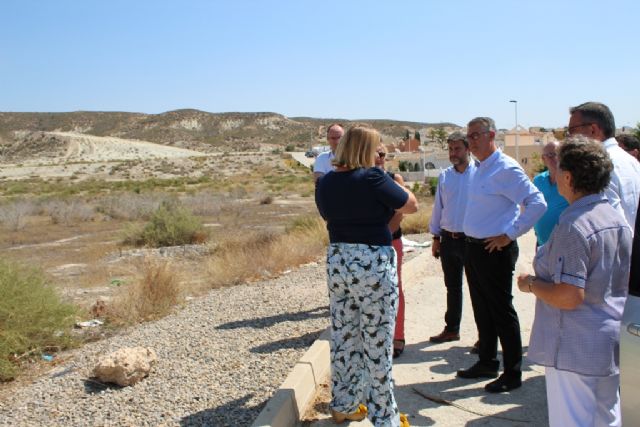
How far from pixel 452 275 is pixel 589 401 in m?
3.04

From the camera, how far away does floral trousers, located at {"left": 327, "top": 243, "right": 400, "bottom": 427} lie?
371 centimetres

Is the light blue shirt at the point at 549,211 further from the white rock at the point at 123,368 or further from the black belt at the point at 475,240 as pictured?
the white rock at the point at 123,368

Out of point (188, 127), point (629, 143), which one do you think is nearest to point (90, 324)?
point (629, 143)

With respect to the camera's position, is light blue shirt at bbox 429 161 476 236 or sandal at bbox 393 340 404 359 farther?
light blue shirt at bbox 429 161 476 236

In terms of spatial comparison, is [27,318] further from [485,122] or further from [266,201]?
→ [266,201]

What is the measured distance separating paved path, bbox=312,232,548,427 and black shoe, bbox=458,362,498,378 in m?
0.05

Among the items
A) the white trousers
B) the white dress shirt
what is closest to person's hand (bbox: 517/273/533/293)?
the white trousers

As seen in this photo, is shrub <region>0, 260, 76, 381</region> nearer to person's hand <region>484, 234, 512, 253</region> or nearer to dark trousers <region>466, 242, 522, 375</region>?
dark trousers <region>466, 242, 522, 375</region>

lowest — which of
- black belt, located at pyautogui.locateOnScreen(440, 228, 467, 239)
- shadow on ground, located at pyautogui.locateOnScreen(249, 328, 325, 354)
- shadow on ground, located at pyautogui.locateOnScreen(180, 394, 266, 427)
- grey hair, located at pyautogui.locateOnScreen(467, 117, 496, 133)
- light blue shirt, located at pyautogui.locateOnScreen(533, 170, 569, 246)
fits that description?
shadow on ground, located at pyautogui.locateOnScreen(180, 394, 266, 427)

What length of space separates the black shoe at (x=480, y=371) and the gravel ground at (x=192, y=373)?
1492mm

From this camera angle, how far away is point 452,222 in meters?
5.75

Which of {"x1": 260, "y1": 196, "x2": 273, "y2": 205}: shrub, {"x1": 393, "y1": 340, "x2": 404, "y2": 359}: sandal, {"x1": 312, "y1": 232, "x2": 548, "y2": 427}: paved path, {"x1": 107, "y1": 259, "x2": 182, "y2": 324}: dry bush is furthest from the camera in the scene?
{"x1": 260, "y1": 196, "x2": 273, "y2": 205}: shrub

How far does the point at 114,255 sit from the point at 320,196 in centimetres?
1319

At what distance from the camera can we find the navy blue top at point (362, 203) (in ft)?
11.9
